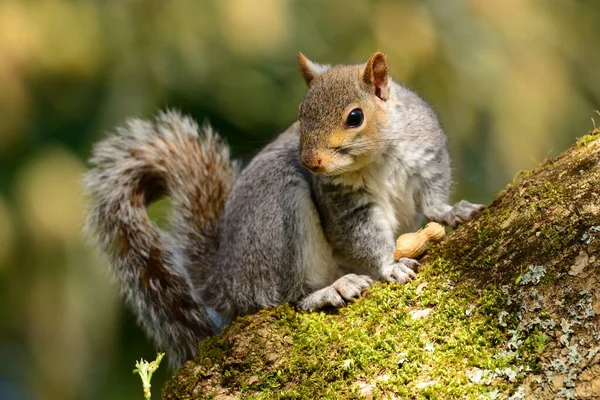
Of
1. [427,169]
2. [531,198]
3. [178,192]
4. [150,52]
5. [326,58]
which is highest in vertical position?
[150,52]

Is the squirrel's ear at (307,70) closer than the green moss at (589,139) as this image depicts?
No

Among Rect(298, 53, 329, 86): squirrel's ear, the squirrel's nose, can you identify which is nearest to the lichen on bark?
the squirrel's nose

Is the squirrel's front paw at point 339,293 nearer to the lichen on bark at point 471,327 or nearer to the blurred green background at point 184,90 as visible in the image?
the lichen on bark at point 471,327

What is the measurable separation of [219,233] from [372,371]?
1.13 meters

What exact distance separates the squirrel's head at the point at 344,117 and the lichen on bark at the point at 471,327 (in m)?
0.35

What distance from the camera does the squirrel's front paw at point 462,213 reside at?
1.95 meters

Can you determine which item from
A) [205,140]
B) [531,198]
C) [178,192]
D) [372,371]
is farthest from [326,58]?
[372,371]

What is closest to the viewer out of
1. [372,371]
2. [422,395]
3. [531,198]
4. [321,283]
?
[422,395]

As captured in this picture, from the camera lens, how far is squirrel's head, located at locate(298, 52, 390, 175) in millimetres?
1979

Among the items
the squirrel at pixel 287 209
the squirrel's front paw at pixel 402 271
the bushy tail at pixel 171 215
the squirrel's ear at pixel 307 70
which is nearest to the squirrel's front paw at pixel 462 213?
the squirrel at pixel 287 209

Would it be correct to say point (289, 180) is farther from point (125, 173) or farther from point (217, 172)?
point (125, 173)

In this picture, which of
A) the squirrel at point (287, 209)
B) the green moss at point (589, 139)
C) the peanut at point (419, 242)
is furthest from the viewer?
the squirrel at point (287, 209)

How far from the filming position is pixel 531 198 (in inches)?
64.9

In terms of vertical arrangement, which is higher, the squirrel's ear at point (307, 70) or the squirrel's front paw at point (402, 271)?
the squirrel's ear at point (307, 70)
